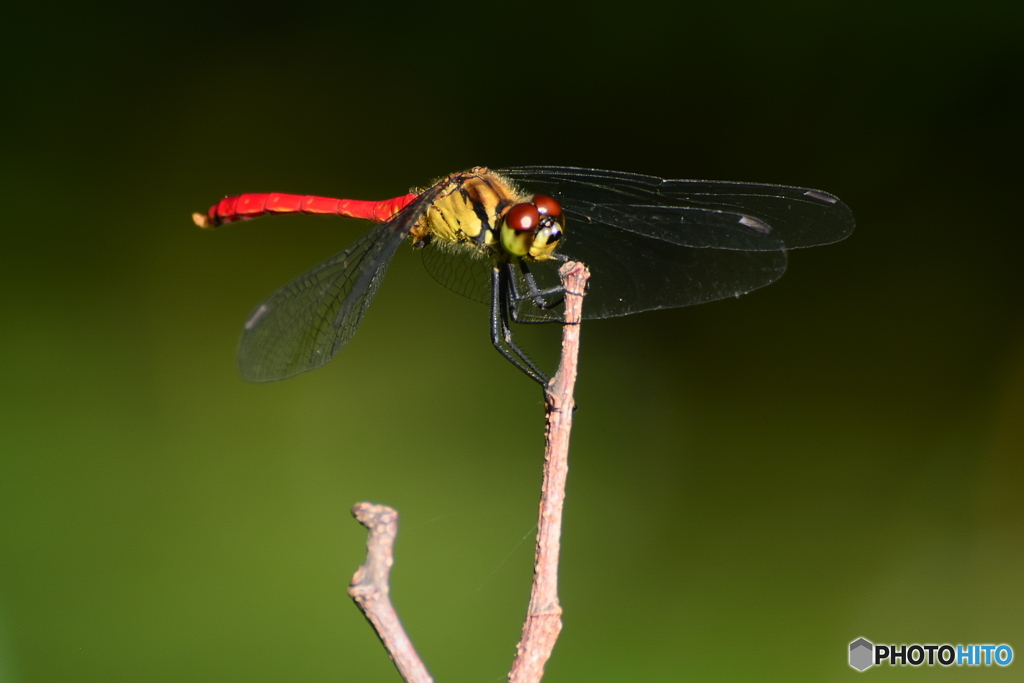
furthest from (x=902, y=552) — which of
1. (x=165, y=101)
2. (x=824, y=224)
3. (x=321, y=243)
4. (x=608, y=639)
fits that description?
(x=165, y=101)

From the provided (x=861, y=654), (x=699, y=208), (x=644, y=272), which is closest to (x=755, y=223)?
(x=699, y=208)

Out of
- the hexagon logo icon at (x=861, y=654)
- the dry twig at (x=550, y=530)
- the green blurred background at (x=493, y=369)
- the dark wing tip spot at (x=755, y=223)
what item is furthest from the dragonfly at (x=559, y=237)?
the hexagon logo icon at (x=861, y=654)

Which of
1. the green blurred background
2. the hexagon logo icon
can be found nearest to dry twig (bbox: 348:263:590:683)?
the green blurred background

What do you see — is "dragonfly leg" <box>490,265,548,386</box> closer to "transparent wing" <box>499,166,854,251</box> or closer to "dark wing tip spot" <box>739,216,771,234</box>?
"transparent wing" <box>499,166,854,251</box>

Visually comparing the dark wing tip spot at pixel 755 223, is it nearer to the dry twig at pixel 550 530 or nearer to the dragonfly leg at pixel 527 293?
the dragonfly leg at pixel 527 293

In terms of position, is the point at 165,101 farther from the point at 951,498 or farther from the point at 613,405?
the point at 951,498

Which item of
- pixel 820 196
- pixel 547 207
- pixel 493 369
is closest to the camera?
pixel 547 207

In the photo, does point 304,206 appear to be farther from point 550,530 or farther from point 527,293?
point 550,530
